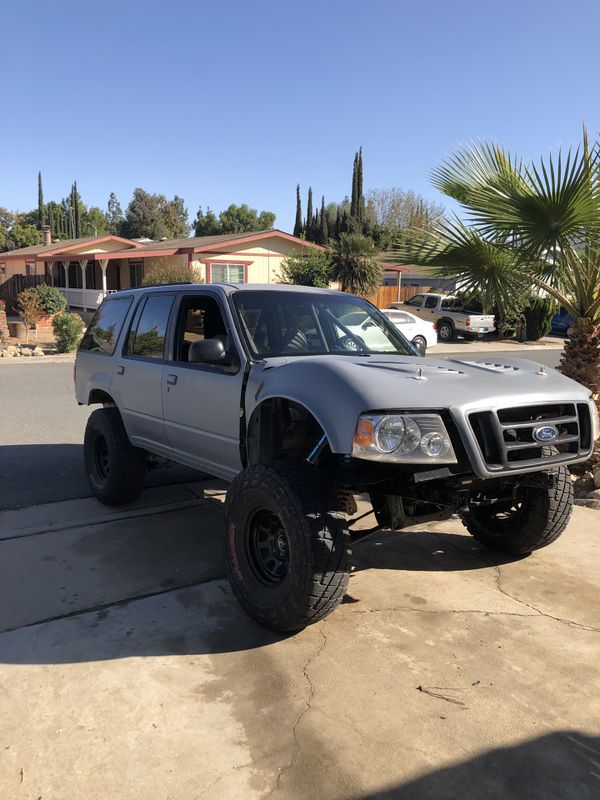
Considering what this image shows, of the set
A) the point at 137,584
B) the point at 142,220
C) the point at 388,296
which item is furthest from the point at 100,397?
the point at 142,220

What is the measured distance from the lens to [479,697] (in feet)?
10.2

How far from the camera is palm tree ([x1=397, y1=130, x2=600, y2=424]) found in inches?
238

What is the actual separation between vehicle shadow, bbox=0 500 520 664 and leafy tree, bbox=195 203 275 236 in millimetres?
79400

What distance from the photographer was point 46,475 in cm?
672

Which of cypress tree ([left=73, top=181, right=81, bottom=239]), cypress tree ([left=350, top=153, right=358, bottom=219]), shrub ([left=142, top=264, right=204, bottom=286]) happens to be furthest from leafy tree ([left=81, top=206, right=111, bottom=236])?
shrub ([left=142, top=264, right=204, bottom=286])

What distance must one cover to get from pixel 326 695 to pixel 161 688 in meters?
0.78

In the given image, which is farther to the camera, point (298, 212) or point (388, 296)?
point (298, 212)

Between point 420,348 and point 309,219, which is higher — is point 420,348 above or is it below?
below

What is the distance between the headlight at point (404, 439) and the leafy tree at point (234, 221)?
266ft

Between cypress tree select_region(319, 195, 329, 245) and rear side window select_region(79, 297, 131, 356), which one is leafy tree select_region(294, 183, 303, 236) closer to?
cypress tree select_region(319, 195, 329, 245)

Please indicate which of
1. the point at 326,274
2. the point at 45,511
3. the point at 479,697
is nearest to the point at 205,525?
the point at 45,511

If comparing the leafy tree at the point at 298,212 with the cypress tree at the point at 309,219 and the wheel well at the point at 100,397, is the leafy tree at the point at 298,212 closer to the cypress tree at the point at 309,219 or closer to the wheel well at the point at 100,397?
the cypress tree at the point at 309,219

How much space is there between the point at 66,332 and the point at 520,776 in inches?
710

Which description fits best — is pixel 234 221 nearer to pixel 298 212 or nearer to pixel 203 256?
pixel 298 212
